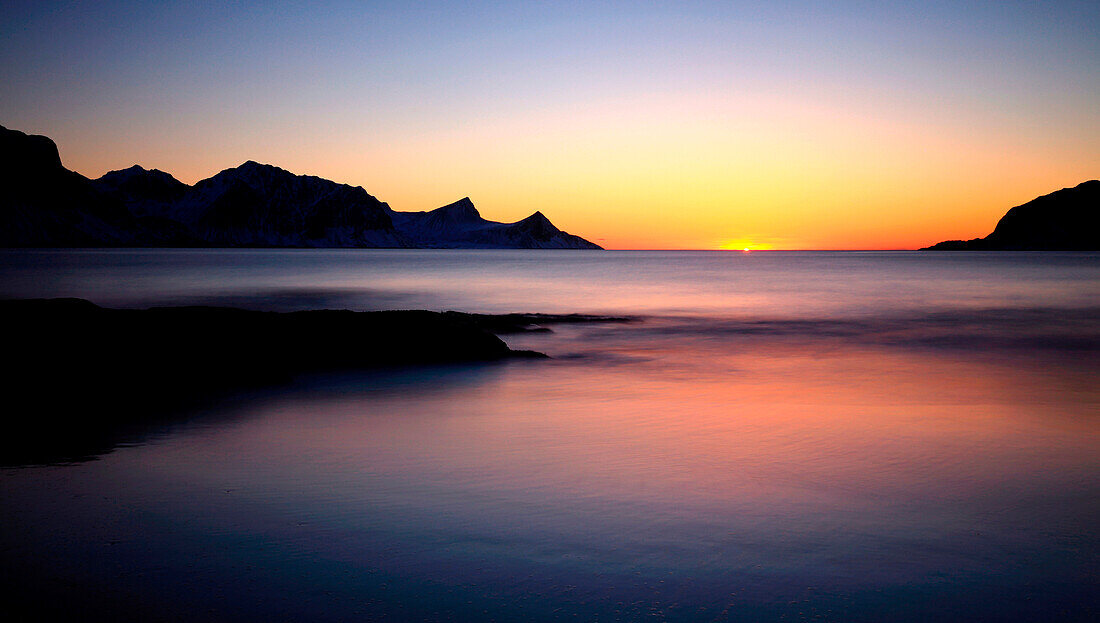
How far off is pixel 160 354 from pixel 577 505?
9212 mm

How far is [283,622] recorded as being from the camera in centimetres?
445

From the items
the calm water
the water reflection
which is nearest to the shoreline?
the calm water

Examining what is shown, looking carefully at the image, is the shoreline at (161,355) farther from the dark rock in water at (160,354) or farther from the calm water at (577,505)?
the calm water at (577,505)

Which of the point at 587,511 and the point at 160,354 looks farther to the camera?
the point at 160,354

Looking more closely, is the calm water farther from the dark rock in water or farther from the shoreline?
the dark rock in water

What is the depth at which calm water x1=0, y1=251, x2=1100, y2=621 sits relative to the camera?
482 cm

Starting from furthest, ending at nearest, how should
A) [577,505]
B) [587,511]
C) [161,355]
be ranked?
[161,355]
[577,505]
[587,511]

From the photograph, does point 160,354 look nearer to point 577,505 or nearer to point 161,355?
point 161,355

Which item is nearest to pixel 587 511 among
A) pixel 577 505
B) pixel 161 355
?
pixel 577 505

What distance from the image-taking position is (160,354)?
42.2 ft

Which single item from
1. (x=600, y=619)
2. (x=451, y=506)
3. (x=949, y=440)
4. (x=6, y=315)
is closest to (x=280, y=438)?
(x=451, y=506)

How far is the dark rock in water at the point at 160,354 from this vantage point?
391 inches

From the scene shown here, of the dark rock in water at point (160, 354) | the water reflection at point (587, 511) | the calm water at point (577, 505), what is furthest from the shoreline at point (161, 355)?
Result: the water reflection at point (587, 511)

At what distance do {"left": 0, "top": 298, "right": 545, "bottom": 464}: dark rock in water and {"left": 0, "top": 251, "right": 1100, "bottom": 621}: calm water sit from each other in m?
0.97
